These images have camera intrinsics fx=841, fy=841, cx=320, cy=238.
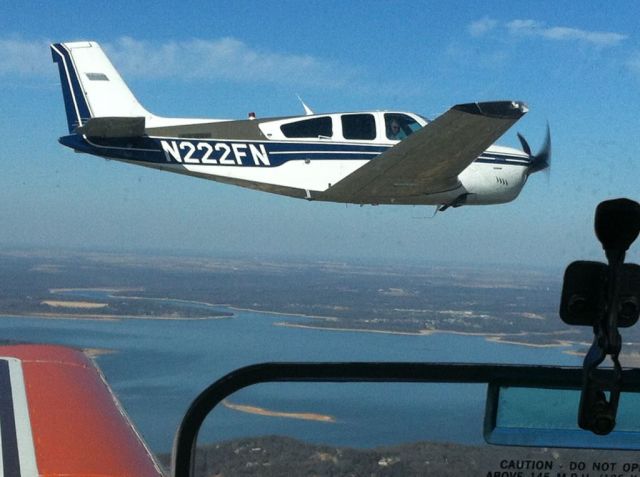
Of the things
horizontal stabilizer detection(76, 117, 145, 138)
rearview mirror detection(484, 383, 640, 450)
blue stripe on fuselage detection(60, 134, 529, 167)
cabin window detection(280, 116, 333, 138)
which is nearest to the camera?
rearview mirror detection(484, 383, 640, 450)

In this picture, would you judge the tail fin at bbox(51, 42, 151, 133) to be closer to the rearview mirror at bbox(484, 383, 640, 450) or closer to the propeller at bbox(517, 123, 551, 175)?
the propeller at bbox(517, 123, 551, 175)

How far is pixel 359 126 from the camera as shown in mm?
14188

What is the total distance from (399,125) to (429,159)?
148cm

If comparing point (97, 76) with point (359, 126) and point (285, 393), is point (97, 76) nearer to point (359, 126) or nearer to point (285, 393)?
point (359, 126)

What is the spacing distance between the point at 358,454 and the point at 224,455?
Answer: 0.25 metres

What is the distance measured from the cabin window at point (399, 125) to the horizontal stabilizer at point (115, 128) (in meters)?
4.13

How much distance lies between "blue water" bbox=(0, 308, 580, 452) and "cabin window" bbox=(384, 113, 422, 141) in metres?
7.08

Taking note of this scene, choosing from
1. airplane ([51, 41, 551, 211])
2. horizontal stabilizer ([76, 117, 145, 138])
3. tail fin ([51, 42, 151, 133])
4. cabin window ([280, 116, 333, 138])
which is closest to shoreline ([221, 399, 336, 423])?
airplane ([51, 41, 551, 211])

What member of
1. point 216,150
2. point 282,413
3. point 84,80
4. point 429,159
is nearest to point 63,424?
point 282,413

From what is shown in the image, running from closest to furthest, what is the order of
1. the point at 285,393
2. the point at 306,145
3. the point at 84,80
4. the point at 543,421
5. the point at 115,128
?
the point at 543,421, the point at 285,393, the point at 115,128, the point at 306,145, the point at 84,80

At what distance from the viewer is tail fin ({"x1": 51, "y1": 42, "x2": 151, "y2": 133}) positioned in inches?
546

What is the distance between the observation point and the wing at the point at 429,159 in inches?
543

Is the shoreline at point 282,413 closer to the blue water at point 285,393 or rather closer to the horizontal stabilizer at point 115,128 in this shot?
the blue water at point 285,393

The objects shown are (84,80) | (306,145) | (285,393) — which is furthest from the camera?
(84,80)
